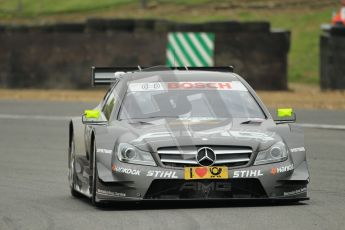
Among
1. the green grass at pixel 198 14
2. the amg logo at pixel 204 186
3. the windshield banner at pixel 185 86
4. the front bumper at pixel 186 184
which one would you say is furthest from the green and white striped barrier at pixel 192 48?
the amg logo at pixel 204 186

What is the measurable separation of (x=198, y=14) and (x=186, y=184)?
34.3 m

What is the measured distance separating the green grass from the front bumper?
24.8 meters

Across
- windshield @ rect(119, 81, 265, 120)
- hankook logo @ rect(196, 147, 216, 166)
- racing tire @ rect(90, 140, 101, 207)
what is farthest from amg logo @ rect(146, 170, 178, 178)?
windshield @ rect(119, 81, 265, 120)

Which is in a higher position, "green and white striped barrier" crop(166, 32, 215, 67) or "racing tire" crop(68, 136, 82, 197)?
"racing tire" crop(68, 136, 82, 197)

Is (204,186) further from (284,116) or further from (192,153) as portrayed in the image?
(284,116)

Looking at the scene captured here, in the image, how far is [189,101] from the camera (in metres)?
11.3

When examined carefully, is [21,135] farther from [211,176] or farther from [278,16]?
[278,16]

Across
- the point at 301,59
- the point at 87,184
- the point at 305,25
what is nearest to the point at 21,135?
the point at 87,184

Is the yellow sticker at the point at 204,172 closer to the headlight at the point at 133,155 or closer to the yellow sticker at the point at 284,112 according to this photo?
the headlight at the point at 133,155

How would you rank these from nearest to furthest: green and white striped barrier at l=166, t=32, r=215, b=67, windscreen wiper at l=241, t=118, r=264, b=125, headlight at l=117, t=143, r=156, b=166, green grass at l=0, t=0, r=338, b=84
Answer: headlight at l=117, t=143, r=156, b=166 → windscreen wiper at l=241, t=118, r=264, b=125 → green and white striped barrier at l=166, t=32, r=215, b=67 → green grass at l=0, t=0, r=338, b=84

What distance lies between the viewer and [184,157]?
10172 mm

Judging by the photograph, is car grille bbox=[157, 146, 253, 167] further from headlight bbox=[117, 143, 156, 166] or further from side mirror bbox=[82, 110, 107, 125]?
side mirror bbox=[82, 110, 107, 125]

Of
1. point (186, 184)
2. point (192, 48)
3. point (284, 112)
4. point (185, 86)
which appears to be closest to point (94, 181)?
point (186, 184)

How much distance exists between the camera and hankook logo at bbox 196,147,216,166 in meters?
10.1
